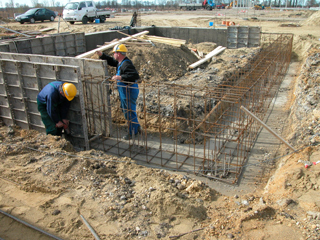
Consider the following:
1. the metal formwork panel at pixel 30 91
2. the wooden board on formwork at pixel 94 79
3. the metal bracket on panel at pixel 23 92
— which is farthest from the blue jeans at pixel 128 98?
the metal bracket on panel at pixel 23 92

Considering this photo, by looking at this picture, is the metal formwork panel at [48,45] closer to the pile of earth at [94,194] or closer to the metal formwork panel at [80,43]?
the metal formwork panel at [80,43]

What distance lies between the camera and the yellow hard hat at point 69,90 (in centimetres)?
628

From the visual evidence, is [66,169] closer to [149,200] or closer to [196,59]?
[149,200]

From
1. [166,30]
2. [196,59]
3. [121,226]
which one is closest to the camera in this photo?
[121,226]

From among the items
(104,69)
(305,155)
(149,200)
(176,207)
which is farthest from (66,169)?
(305,155)

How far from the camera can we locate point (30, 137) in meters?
6.73

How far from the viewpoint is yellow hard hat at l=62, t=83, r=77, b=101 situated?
6.28 metres

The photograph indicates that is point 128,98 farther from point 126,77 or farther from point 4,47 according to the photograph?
point 4,47

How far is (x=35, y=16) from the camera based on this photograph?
84.4 feet

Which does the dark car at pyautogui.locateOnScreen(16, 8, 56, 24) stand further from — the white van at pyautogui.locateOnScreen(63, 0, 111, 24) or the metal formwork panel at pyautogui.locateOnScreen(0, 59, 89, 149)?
the metal formwork panel at pyautogui.locateOnScreen(0, 59, 89, 149)

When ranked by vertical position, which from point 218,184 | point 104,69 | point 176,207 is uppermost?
point 104,69

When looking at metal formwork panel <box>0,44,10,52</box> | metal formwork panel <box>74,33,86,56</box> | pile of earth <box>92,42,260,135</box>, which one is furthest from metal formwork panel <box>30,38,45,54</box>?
pile of earth <box>92,42,260,135</box>

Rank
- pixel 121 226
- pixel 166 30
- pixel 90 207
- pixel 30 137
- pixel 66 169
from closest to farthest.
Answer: pixel 121 226 → pixel 90 207 → pixel 66 169 → pixel 30 137 → pixel 166 30

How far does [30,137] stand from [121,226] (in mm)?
3929
